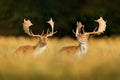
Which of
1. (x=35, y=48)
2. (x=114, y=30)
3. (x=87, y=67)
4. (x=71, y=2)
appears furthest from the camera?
(x=71, y=2)

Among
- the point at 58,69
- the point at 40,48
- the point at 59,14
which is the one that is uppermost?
the point at 58,69

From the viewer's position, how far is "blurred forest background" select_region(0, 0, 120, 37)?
1697cm

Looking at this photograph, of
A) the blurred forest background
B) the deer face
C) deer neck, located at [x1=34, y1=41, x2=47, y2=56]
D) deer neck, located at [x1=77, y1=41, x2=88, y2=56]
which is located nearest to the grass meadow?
deer neck, located at [x1=77, y1=41, x2=88, y2=56]

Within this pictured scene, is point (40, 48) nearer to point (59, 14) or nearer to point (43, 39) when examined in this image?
point (43, 39)

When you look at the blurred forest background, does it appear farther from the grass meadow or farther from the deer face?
the grass meadow

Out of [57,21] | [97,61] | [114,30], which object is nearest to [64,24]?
[57,21]

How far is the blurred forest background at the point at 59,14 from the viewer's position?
17.0m

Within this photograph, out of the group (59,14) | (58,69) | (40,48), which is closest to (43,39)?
(40,48)

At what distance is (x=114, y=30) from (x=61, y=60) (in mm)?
11370

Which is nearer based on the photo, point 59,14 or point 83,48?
point 83,48

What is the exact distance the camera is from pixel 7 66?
5398mm

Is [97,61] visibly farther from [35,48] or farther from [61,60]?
[35,48]

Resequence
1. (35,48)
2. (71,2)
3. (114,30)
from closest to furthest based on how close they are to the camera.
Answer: (35,48)
(114,30)
(71,2)

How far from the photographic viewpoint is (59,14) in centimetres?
1773
